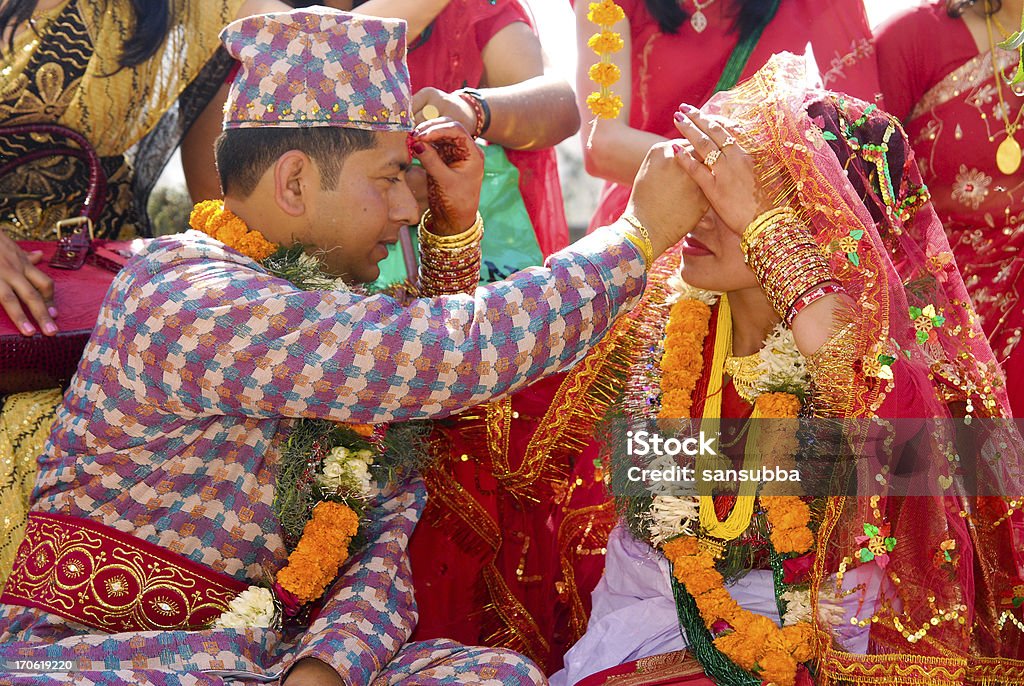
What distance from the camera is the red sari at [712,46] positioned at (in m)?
4.01

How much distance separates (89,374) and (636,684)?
148cm

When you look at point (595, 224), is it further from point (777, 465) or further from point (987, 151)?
point (777, 465)

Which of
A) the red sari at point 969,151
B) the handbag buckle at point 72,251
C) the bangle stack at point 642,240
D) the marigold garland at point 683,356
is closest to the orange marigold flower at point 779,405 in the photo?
the marigold garland at point 683,356

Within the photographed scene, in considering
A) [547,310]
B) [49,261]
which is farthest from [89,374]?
[547,310]

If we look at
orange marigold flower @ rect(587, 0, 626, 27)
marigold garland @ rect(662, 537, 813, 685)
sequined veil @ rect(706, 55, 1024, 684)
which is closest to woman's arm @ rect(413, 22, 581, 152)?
orange marigold flower @ rect(587, 0, 626, 27)

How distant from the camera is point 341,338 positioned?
99.7 inches

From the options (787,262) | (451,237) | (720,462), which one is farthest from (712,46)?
(720,462)

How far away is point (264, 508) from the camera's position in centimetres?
282

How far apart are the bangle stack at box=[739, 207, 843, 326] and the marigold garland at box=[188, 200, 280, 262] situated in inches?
44.7

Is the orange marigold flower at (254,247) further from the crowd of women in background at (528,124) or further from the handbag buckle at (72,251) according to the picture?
the handbag buckle at (72,251)

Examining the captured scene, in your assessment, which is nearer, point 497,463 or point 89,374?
point 89,374

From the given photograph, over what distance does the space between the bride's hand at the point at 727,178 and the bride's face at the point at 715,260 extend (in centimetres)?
12

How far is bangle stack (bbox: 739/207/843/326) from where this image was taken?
2709 millimetres

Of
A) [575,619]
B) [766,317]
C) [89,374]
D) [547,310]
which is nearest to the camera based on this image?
[547,310]
